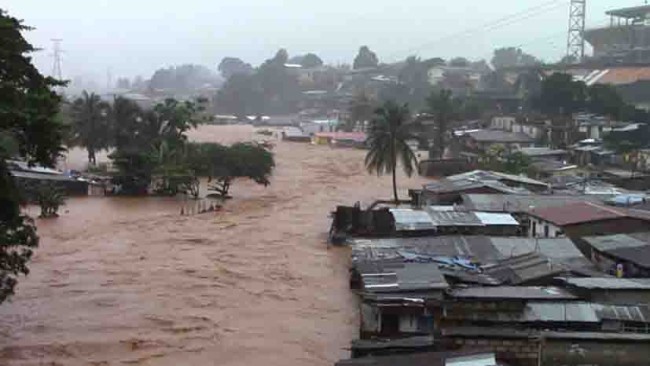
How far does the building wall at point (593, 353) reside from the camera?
9344mm

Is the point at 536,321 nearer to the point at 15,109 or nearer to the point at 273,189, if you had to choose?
the point at 15,109

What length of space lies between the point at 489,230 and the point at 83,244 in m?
10.8

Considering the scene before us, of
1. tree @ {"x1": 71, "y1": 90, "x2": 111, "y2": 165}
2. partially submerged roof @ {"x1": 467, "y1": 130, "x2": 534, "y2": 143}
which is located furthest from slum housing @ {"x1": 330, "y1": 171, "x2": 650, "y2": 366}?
tree @ {"x1": 71, "y1": 90, "x2": 111, "y2": 165}

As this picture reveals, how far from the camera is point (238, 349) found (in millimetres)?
12812

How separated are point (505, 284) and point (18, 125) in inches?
297

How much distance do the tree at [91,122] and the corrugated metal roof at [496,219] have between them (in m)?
23.5

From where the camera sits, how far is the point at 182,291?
16203 millimetres

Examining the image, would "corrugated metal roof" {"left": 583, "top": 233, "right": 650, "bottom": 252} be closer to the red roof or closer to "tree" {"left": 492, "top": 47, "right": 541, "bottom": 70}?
the red roof

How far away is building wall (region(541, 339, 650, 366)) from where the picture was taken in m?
9.34

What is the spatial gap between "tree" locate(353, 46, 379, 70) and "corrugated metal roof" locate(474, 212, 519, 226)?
319ft

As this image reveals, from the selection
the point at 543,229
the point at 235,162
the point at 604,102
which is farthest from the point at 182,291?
the point at 604,102

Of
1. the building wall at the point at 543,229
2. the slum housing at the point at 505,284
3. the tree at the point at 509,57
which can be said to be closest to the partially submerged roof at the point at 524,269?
the slum housing at the point at 505,284

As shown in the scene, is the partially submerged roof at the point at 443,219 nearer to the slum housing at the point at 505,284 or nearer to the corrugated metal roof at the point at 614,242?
the slum housing at the point at 505,284

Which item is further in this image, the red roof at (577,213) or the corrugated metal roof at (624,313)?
the red roof at (577,213)
